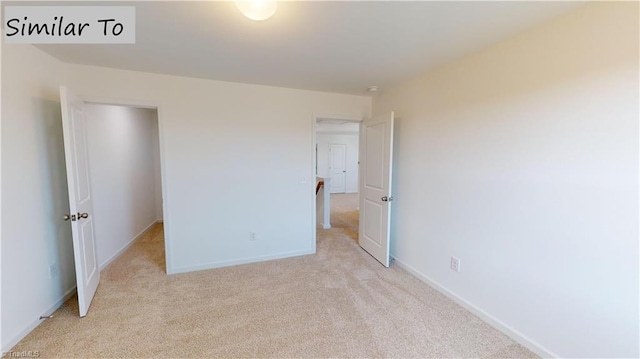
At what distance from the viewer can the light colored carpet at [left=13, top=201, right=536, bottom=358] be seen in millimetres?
1798

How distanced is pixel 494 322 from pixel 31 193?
12.5 feet

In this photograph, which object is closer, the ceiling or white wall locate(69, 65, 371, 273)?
the ceiling

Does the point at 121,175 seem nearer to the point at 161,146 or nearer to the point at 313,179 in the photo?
the point at 161,146

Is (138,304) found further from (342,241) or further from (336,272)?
(342,241)

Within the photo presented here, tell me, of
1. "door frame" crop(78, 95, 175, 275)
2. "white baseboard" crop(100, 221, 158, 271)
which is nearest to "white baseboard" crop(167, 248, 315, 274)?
"door frame" crop(78, 95, 175, 275)

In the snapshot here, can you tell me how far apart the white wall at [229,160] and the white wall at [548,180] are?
165 cm

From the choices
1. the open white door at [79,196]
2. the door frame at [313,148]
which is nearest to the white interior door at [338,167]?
the door frame at [313,148]

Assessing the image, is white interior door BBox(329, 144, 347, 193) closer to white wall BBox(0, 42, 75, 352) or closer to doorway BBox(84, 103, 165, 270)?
doorway BBox(84, 103, 165, 270)

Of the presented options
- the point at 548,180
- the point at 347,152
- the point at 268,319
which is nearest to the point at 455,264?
the point at 548,180

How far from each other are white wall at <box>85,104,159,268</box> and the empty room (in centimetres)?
5

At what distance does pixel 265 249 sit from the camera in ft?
11.0

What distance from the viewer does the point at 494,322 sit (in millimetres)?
2057

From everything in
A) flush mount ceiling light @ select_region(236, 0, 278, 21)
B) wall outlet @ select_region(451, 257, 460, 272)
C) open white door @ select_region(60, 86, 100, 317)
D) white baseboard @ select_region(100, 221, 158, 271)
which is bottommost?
white baseboard @ select_region(100, 221, 158, 271)

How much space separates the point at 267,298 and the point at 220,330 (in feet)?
1.75
